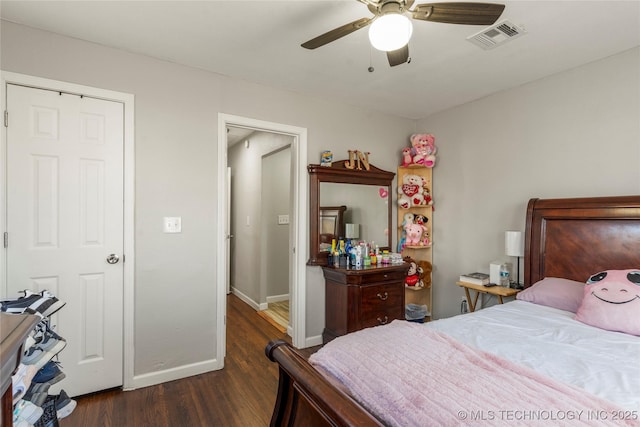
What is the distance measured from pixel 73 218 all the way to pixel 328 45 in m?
2.11

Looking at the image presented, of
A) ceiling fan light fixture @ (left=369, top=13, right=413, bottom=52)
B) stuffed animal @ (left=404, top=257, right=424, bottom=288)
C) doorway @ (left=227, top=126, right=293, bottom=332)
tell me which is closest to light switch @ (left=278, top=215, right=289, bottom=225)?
doorway @ (left=227, top=126, right=293, bottom=332)

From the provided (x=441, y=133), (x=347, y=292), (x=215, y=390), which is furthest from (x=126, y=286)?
(x=441, y=133)

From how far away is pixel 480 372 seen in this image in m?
1.17

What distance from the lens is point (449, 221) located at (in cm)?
358

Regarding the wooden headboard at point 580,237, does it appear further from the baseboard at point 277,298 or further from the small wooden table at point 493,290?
the baseboard at point 277,298

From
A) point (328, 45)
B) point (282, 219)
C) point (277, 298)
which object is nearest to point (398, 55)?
point (328, 45)

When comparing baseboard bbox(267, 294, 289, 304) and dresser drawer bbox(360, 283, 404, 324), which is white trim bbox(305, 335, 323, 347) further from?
baseboard bbox(267, 294, 289, 304)

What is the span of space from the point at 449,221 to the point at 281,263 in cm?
236

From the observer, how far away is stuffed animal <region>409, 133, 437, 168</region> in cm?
359

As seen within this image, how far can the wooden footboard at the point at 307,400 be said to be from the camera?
3.12ft

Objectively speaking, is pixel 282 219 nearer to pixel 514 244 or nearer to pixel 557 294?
pixel 514 244

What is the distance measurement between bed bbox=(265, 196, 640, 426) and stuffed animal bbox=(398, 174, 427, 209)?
5.46ft

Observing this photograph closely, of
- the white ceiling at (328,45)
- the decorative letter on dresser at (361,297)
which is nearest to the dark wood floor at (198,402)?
the decorative letter on dresser at (361,297)

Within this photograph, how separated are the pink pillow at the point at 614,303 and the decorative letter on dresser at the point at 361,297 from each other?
4.73ft
